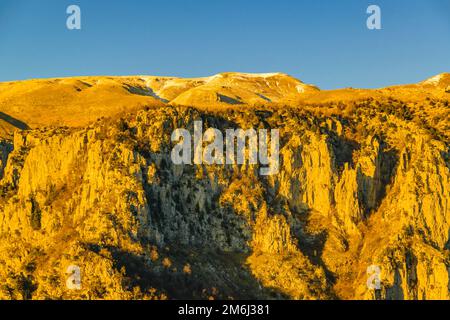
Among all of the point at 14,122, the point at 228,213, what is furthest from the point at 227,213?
the point at 14,122

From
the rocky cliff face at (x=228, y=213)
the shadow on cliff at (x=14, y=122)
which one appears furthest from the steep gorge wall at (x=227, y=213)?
the shadow on cliff at (x=14, y=122)

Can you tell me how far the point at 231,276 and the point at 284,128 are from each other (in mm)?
20803

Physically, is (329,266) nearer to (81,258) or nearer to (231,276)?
(231,276)

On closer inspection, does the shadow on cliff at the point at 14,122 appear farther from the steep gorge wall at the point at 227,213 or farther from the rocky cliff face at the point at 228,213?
the steep gorge wall at the point at 227,213

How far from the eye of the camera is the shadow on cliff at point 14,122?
115 meters

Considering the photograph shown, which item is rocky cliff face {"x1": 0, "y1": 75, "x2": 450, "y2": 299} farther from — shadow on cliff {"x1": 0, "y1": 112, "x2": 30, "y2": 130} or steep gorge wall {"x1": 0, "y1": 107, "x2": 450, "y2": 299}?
shadow on cliff {"x1": 0, "y1": 112, "x2": 30, "y2": 130}

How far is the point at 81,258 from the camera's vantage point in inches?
2985

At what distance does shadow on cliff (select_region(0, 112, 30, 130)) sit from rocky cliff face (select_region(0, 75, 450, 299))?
2091 cm

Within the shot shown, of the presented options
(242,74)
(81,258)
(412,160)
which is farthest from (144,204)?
(242,74)

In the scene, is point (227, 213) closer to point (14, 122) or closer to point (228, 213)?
point (228, 213)

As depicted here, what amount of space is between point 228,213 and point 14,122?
4623 centimetres

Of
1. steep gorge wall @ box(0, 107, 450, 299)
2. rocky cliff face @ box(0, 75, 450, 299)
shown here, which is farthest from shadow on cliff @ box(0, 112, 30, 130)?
steep gorge wall @ box(0, 107, 450, 299)
